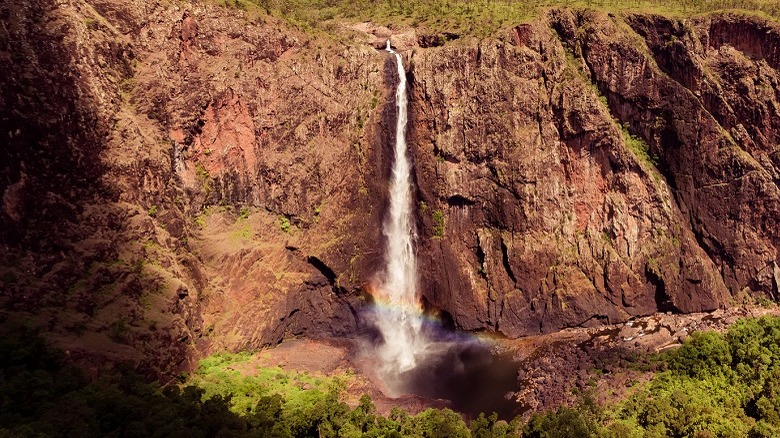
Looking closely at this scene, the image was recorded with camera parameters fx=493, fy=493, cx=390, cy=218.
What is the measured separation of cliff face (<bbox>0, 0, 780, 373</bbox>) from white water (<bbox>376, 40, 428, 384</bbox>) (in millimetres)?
893

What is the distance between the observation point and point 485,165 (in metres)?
37.8

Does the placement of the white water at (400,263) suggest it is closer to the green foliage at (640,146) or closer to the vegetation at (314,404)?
the vegetation at (314,404)

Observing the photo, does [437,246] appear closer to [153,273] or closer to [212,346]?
[212,346]

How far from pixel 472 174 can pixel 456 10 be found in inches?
668

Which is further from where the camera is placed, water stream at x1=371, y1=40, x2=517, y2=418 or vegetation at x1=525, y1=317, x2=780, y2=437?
water stream at x1=371, y1=40, x2=517, y2=418

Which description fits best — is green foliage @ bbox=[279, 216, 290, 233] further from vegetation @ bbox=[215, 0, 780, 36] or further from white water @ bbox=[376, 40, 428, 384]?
vegetation @ bbox=[215, 0, 780, 36]

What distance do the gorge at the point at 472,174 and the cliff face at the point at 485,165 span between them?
0.15 metres

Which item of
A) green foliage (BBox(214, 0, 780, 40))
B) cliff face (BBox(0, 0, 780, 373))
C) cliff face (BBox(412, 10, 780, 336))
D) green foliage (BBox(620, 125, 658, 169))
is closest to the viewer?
cliff face (BBox(0, 0, 780, 373))

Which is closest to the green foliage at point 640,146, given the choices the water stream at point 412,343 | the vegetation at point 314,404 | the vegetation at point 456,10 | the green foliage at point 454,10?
the green foliage at point 454,10

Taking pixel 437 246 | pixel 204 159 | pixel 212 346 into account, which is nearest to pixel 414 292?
pixel 437 246

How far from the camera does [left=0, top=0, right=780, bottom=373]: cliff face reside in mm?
33000

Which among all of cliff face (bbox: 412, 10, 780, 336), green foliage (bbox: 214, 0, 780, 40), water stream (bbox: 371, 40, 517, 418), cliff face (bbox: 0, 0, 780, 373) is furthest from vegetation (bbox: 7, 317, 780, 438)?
green foliage (bbox: 214, 0, 780, 40)

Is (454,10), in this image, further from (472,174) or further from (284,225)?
(284,225)

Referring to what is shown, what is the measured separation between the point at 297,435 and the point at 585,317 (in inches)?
912
